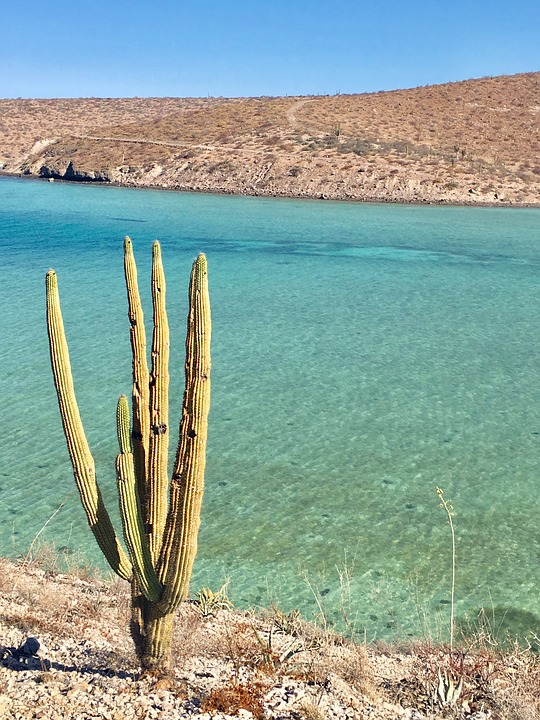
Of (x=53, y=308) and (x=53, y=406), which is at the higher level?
(x=53, y=308)

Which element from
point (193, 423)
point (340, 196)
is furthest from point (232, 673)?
point (340, 196)

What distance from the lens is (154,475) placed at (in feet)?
15.7

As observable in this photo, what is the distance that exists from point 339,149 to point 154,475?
52307 mm

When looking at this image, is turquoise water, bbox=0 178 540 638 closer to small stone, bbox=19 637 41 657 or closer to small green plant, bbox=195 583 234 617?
small green plant, bbox=195 583 234 617

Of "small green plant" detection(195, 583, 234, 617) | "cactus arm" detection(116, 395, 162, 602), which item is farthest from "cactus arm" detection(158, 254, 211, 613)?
"small green plant" detection(195, 583, 234, 617)

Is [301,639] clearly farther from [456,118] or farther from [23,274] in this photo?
[456,118]

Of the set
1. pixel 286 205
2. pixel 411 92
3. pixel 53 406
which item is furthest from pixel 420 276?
pixel 411 92

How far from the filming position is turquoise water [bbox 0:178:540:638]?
296 inches

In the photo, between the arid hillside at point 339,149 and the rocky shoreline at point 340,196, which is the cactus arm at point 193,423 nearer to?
the rocky shoreline at point 340,196

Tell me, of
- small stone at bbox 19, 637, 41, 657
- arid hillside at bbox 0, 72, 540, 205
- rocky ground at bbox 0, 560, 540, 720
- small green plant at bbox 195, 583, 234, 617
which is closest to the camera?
rocky ground at bbox 0, 560, 540, 720

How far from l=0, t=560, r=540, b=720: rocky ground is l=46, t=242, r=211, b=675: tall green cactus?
0.37 metres

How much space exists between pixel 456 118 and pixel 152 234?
141 feet

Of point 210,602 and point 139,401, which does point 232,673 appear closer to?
point 210,602

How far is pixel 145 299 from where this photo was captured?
20578 millimetres
